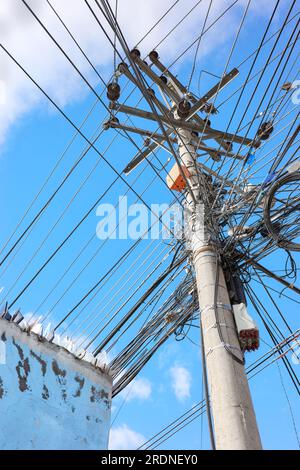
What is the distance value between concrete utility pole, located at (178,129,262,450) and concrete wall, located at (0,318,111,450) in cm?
228

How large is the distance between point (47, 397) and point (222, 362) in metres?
2.52

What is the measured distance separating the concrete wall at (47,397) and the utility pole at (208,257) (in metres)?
2.24

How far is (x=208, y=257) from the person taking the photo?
179 inches

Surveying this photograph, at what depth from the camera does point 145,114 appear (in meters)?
6.21

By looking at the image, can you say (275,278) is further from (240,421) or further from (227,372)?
(240,421)

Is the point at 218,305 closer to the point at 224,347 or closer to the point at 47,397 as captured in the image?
the point at 224,347

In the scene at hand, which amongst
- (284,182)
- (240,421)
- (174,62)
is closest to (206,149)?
(174,62)

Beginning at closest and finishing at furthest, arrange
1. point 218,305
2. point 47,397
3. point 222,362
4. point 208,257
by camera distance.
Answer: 1. point 222,362
2. point 218,305
3. point 208,257
4. point 47,397

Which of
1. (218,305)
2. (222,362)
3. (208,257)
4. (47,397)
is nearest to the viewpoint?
(222,362)

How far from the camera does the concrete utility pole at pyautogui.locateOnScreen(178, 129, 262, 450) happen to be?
3.24m

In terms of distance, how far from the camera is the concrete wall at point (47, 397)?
4758 mm

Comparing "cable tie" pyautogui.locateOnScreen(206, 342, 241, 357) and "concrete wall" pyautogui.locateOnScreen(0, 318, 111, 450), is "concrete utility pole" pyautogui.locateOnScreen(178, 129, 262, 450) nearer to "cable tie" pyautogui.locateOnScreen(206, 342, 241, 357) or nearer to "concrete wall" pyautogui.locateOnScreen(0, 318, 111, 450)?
"cable tie" pyautogui.locateOnScreen(206, 342, 241, 357)

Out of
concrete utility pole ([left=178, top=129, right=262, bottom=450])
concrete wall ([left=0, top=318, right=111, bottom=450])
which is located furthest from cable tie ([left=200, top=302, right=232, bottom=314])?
concrete wall ([left=0, top=318, right=111, bottom=450])

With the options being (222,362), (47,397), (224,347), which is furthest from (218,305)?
(47,397)
